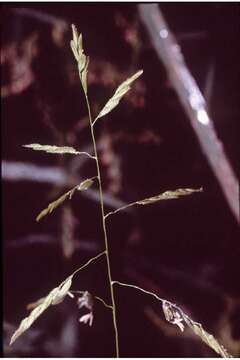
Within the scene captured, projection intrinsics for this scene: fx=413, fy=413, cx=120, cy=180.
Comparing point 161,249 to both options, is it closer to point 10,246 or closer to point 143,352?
point 143,352

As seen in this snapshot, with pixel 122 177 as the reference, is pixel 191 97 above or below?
above

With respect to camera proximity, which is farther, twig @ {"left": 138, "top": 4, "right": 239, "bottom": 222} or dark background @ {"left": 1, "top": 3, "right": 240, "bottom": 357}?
dark background @ {"left": 1, "top": 3, "right": 240, "bottom": 357}

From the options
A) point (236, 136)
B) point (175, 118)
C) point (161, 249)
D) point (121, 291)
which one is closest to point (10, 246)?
point (121, 291)

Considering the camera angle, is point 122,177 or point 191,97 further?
point 122,177
